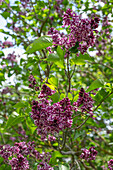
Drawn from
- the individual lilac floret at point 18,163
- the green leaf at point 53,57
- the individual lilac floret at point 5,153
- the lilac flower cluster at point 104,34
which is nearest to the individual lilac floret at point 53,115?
the green leaf at point 53,57

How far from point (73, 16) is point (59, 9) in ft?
9.23

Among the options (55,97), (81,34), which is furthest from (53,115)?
(81,34)

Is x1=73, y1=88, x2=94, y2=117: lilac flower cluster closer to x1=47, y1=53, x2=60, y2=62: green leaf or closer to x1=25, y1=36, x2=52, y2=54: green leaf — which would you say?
x1=47, y1=53, x2=60, y2=62: green leaf

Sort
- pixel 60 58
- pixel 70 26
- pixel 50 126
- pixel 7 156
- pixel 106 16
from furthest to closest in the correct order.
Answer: pixel 106 16, pixel 7 156, pixel 70 26, pixel 50 126, pixel 60 58

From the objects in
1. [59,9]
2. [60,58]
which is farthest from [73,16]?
[59,9]

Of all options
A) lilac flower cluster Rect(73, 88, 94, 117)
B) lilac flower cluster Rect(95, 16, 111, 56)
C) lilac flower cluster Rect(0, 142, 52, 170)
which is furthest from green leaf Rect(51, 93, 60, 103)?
lilac flower cluster Rect(95, 16, 111, 56)

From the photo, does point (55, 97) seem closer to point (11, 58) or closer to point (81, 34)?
point (81, 34)

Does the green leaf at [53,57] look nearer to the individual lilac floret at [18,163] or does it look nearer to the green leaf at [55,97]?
the green leaf at [55,97]

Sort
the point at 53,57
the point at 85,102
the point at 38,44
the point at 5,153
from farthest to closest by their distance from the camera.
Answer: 1. the point at 5,153
2. the point at 85,102
3. the point at 53,57
4. the point at 38,44

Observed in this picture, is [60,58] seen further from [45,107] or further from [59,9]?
[59,9]

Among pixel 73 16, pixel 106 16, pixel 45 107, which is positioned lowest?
pixel 45 107

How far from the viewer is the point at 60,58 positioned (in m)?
1.41

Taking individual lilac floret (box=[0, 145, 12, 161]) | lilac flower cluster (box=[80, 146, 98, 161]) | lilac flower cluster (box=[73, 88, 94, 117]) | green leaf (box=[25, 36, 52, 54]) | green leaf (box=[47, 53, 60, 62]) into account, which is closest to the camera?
green leaf (box=[25, 36, 52, 54])

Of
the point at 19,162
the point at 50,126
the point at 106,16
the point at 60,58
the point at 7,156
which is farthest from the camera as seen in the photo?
the point at 106,16
